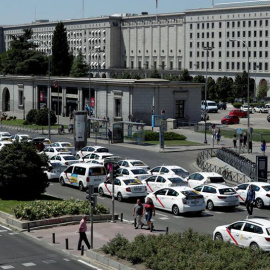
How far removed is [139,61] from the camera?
172 m

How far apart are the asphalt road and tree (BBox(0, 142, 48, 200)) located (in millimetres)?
7444

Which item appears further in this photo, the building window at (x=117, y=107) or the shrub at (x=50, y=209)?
the building window at (x=117, y=107)

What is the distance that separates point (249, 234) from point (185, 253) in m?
3.65

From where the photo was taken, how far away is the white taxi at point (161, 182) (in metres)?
37.0

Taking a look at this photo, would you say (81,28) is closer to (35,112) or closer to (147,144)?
(35,112)

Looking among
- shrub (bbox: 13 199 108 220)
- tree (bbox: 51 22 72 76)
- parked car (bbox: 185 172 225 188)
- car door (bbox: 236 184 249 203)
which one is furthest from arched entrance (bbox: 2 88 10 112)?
shrub (bbox: 13 199 108 220)

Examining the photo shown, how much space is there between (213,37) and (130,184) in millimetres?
118844

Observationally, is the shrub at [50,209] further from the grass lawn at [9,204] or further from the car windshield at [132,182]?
the car windshield at [132,182]

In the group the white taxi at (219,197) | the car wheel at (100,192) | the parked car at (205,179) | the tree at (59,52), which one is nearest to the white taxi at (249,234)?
the white taxi at (219,197)

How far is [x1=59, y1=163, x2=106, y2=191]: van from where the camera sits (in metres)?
39.7

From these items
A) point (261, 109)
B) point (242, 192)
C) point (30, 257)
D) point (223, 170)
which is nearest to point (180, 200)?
point (242, 192)

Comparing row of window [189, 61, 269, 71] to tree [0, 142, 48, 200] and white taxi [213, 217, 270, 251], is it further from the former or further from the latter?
white taxi [213, 217, 270, 251]

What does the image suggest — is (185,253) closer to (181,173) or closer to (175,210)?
(175,210)

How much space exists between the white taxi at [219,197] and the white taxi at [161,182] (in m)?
2.59
